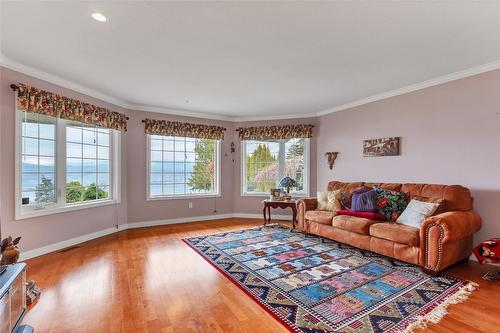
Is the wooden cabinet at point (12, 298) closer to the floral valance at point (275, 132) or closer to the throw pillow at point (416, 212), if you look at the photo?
the throw pillow at point (416, 212)

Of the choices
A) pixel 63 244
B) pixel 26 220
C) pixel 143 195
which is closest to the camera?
pixel 26 220

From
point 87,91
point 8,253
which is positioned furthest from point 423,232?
point 87,91

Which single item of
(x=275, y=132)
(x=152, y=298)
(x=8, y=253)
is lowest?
(x=152, y=298)

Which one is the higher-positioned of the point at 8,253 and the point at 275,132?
the point at 275,132

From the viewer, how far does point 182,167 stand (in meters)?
5.63

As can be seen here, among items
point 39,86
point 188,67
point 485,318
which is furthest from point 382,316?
point 39,86

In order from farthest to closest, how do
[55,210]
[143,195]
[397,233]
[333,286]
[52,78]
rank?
[143,195] → [55,210] → [52,78] → [397,233] → [333,286]

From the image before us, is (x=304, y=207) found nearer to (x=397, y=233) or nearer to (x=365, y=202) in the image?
Result: (x=365, y=202)

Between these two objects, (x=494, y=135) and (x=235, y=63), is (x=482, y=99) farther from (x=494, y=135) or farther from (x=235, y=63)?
(x=235, y=63)

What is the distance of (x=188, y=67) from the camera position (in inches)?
123

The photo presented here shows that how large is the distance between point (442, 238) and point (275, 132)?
3751 millimetres

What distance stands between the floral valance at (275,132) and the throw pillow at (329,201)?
1.65m

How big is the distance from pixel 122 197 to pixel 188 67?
3.02m

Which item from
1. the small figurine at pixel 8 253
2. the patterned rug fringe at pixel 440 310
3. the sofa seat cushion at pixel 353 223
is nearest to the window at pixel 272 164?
the sofa seat cushion at pixel 353 223
